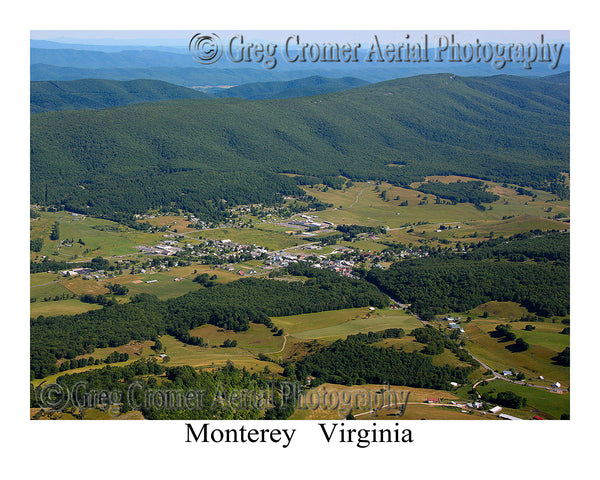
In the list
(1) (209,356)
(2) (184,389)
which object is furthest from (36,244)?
(2) (184,389)

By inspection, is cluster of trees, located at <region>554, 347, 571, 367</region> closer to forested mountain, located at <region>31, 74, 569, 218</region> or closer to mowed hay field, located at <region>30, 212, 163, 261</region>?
mowed hay field, located at <region>30, 212, 163, 261</region>

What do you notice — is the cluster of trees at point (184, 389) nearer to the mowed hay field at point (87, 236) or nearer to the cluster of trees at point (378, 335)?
the cluster of trees at point (378, 335)

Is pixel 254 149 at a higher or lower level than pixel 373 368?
higher

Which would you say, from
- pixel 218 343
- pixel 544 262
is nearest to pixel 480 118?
pixel 544 262

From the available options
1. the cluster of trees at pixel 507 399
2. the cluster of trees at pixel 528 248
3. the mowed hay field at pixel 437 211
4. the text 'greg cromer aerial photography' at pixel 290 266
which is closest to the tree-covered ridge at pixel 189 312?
the text 'greg cromer aerial photography' at pixel 290 266

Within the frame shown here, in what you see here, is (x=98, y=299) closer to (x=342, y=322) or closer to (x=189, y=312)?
(x=189, y=312)

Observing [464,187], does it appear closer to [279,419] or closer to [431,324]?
[431,324]
